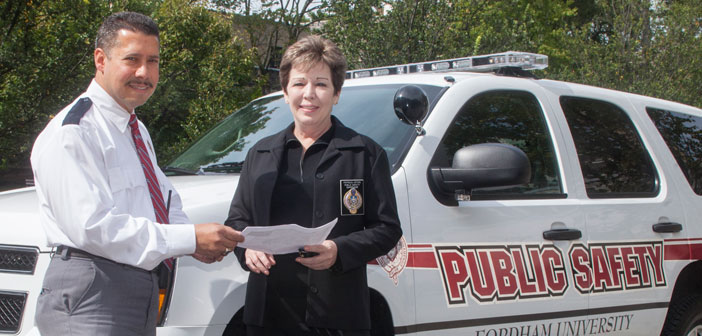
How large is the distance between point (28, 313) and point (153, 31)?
3.58 ft

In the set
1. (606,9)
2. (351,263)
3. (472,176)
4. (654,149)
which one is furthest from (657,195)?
(606,9)

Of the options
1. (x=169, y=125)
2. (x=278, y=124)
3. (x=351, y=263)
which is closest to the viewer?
(x=351, y=263)

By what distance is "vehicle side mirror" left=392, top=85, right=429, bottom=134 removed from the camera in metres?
3.40

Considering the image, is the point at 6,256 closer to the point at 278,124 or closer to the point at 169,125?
the point at 278,124

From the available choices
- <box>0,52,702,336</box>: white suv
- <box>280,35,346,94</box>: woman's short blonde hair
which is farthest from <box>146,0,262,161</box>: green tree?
<box>280,35,346,94</box>: woman's short blonde hair

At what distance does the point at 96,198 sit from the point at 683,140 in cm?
412

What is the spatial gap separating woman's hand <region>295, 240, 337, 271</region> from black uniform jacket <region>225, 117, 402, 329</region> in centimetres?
4

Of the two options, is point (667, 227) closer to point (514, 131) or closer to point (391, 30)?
point (514, 131)

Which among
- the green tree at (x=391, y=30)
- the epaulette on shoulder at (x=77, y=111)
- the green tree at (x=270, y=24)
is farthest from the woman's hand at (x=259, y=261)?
the green tree at (x=270, y=24)

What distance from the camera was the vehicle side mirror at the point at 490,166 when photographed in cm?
323

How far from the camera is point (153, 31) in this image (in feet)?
7.89

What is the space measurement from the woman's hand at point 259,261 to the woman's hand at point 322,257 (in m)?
0.12

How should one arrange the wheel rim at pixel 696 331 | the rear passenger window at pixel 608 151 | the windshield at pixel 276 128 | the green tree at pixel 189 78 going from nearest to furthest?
the windshield at pixel 276 128 < the rear passenger window at pixel 608 151 < the wheel rim at pixel 696 331 < the green tree at pixel 189 78

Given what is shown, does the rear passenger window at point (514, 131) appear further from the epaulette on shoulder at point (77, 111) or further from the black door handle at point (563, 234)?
the epaulette on shoulder at point (77, 111)
